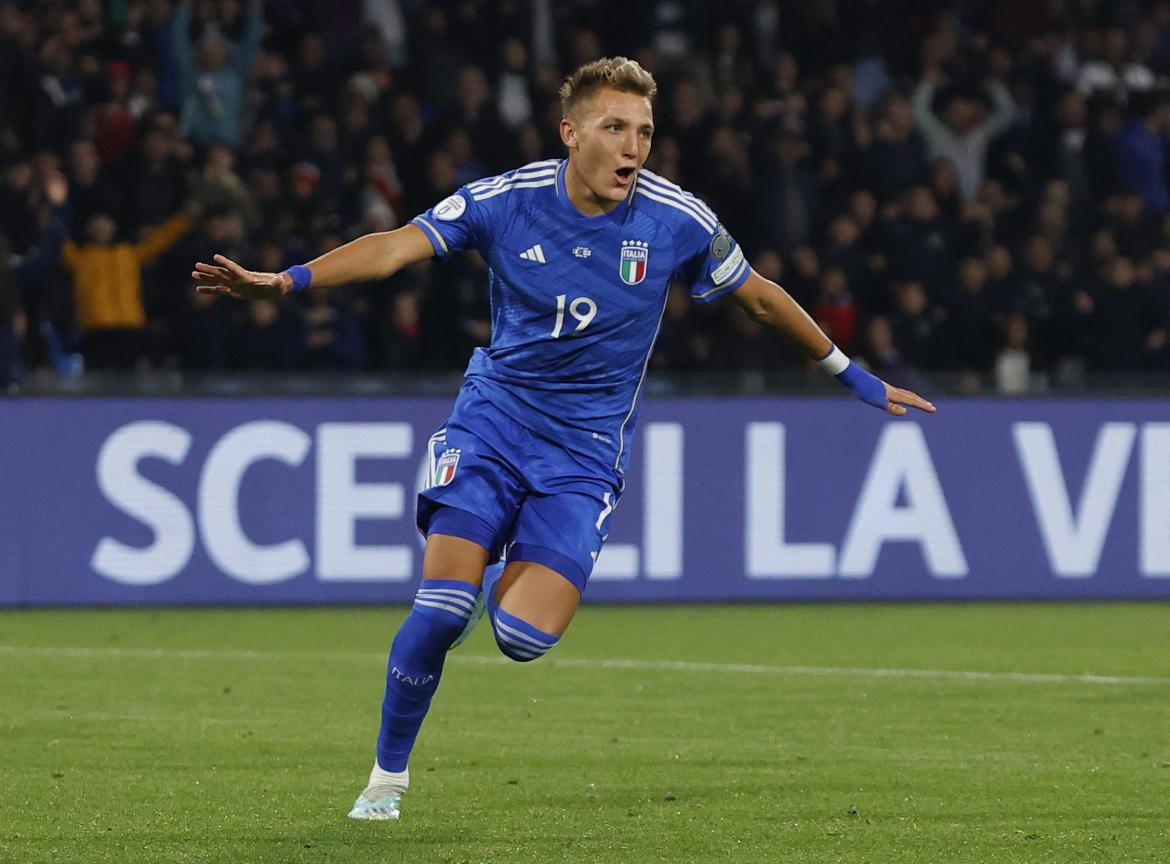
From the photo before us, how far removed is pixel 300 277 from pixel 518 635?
1206 mm

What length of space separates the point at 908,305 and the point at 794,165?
5.03 ft

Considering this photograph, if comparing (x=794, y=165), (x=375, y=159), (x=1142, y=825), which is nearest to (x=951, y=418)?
(x=794, y=165)

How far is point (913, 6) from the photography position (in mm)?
18969

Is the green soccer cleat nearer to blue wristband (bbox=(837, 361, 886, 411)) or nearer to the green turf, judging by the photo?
the green turf

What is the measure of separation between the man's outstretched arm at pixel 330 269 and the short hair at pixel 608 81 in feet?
2.04

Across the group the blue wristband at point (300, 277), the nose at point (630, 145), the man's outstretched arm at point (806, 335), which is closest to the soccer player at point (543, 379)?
the nose at point (630, 145)

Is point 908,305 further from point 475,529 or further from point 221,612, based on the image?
point 475,529

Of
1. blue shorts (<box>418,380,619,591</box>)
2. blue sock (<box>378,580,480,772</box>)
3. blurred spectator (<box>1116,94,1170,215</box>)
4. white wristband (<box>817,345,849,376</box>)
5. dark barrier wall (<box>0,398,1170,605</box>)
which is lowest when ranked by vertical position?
dark barrier wall (<box>0,398,1170,605</box>)

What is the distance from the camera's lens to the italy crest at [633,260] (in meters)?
6.45

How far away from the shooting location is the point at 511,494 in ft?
21.0

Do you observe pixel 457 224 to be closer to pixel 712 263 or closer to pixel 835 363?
pixel 712 263

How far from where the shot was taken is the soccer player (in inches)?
246

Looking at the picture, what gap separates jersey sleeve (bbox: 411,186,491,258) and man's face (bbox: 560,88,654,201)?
32cm

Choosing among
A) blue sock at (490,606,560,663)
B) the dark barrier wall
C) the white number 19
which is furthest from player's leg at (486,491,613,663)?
the dark barrier wall
